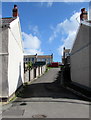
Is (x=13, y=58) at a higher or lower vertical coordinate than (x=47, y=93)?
higher

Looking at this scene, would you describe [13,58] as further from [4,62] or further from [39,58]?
[39,58]

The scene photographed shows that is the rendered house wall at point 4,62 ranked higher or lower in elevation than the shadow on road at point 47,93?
higher

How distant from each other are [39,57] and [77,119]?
78.5m

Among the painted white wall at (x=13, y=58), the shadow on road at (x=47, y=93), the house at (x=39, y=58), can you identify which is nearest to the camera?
the painted white wall at (x=13, y=58)

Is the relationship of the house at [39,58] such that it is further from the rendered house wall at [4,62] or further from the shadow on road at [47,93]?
the rendered house wall at [4,62]

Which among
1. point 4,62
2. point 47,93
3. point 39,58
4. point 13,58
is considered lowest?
point 47,93

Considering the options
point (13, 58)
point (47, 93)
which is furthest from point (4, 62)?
point (47, 93)

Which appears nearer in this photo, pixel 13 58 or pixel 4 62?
pixel 4 62

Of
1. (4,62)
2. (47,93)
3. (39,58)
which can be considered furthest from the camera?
(39,58)

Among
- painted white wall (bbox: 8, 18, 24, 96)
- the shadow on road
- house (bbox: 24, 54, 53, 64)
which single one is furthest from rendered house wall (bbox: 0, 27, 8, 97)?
house (bbox: 24, 54, 53, 64)

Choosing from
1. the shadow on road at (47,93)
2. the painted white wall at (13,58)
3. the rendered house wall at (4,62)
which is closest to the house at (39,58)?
the shadow on road at (47,93)

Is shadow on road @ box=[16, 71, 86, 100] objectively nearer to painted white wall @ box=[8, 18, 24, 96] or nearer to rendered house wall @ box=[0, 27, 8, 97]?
painted white wall @ box=[8, 18, 24, 96]

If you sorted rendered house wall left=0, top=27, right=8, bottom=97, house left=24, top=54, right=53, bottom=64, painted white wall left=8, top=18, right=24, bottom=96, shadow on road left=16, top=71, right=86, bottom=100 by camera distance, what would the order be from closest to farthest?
rendered house wall left=0, top=27, right=8, bottom=97 → painted white wall left=8, top=18, right=24, bottom=96 → shadow on road left=16, top=71, right=86, bottom=100 → house left=24, top=54, right=53, bottom=64

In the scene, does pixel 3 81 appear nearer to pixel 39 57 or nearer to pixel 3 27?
pixel 3 27
